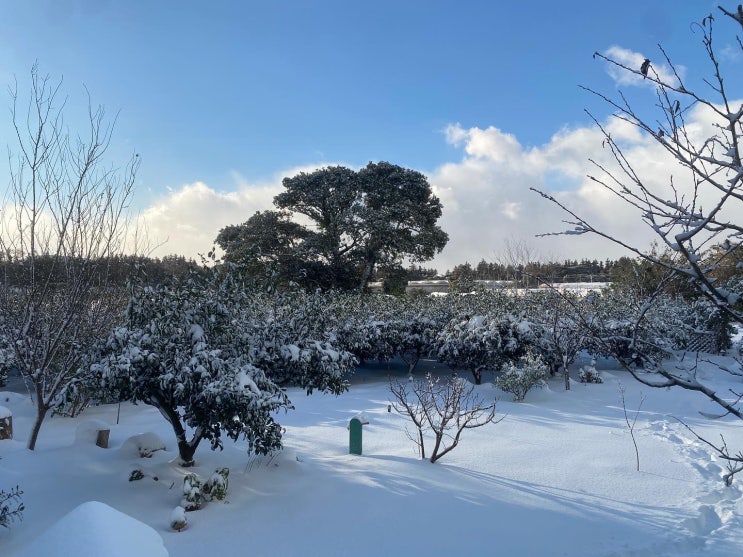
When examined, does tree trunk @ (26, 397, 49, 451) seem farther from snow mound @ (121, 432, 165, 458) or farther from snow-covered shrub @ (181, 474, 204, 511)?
snow-covered shrub @ (181, 474, 204, 511)

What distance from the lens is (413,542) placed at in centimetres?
387

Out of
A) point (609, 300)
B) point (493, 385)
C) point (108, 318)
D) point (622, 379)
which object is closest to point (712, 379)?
point (622, 379)

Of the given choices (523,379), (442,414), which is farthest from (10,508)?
(523,379)

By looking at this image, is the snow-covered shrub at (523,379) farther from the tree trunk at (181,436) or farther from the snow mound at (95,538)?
the snow mound at (95,538)

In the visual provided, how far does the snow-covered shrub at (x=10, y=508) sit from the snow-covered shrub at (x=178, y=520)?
1.13 m

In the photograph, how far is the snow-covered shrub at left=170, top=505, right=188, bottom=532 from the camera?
13.1 ft

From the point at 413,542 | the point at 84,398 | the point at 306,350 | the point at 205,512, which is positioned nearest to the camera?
the point at 413,542

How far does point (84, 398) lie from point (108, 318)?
2.95 metres

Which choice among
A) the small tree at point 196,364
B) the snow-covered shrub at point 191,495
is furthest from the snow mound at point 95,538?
the snow-covered shrub at point 191,495

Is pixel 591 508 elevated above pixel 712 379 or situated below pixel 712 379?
below

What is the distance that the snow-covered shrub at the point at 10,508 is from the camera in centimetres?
385

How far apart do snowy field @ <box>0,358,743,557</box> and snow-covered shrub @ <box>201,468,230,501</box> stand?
0.09 m

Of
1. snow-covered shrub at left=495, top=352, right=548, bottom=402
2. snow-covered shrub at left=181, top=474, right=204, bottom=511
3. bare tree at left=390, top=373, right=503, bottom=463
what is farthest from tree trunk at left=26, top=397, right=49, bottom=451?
snow-covered shrub at left=495, top=352, right=548, bottom=402

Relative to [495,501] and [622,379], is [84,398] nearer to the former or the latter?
[495,501]
